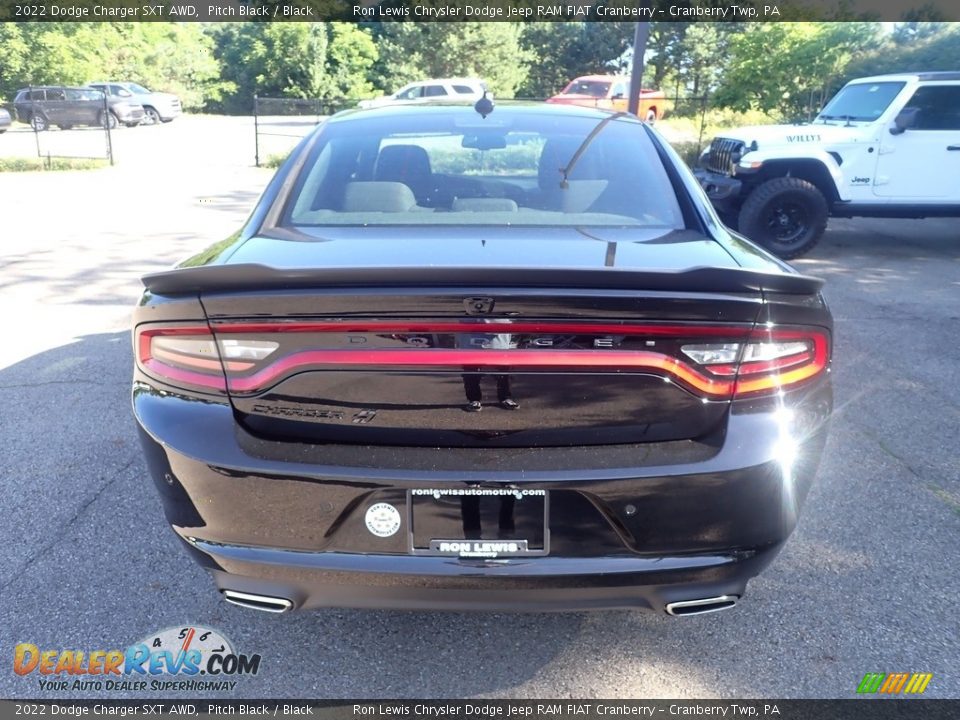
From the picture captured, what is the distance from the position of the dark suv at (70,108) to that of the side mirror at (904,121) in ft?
A: 53.1

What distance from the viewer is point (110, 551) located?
10.2 ft

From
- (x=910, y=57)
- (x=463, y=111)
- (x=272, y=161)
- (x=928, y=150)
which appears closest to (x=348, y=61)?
(x=272, y=161)

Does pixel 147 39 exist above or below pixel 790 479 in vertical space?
above

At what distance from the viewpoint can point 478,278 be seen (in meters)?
2.00

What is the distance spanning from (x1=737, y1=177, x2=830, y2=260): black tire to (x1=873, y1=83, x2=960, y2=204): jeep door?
0.92 m

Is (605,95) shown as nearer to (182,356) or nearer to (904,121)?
(904,121)

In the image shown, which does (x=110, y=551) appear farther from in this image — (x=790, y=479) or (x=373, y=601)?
(x=790, y=479)

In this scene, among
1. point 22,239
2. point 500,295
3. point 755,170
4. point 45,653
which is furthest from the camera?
point 22,239

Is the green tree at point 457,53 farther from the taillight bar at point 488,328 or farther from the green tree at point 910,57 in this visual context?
the taillight bar at point 488,328

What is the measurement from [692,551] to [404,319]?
0.97 metres

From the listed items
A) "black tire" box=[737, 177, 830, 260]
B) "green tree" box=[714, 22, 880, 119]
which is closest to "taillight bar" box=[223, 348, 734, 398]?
"black tire" box=[737, 177, 830, 260]

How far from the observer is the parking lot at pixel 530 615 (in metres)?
2.46

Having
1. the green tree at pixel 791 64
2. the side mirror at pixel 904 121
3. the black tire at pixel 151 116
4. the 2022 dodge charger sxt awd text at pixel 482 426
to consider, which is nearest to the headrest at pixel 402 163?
the 2022 dodge charger sxt awd text at pixel 482 426

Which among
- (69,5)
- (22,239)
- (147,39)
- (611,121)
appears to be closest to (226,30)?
(147,39)
